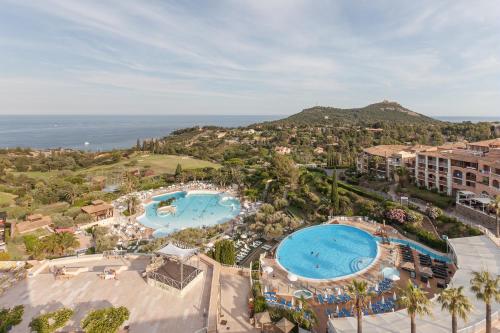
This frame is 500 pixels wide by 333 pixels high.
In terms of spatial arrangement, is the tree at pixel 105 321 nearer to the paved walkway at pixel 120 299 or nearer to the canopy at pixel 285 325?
the paved walkway at pixel 120 299

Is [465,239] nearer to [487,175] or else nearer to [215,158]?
[487,175]

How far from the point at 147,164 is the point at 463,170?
60877 mm

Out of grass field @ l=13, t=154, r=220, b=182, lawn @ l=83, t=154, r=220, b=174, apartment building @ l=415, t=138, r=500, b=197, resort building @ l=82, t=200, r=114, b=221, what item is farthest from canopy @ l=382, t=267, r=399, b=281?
grass field @ l=13, t=154, r=220, b=182

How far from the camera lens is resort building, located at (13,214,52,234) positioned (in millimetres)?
30109

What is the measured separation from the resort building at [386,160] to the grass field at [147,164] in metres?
34.9

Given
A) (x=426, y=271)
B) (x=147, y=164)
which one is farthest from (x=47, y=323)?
(x=147, y=164)

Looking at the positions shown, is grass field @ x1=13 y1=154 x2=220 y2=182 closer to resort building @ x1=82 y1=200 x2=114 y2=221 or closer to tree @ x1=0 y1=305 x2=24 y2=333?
resort building @ x1=82 y1=200 x2=114 y2=221

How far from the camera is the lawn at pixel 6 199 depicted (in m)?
39.2

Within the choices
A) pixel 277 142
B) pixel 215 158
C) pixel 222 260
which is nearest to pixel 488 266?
pixel 222 260

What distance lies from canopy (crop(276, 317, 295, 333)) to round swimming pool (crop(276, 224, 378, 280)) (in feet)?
23.3

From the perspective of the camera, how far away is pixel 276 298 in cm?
1809

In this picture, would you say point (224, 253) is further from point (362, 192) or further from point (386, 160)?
point (386, 160)

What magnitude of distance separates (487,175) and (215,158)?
60948mm

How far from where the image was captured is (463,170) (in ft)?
97.1
